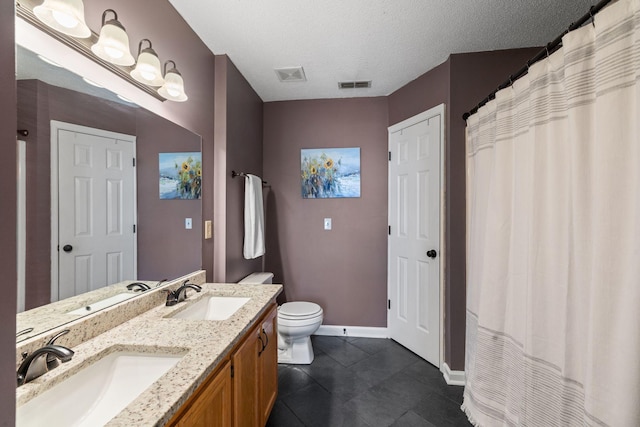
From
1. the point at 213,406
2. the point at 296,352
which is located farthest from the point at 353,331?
the point at 213,406

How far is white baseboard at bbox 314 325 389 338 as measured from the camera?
263cm

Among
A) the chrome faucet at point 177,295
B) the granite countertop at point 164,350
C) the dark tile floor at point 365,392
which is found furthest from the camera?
the dark tile floor at point 365,392

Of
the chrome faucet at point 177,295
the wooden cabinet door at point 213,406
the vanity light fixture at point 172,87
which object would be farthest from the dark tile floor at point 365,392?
the vanity light fixture at point 172,87

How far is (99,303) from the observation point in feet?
3.44

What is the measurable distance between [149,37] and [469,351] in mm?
2607

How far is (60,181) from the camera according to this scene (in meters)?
0.88

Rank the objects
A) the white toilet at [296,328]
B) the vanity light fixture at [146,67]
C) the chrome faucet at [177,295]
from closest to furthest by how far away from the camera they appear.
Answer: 1. the vanity light fixture at [146,67]
2. the chrome faucet at [177,295]
3. the white toilet at [296,328]

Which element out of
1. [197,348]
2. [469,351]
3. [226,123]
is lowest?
[469,351]

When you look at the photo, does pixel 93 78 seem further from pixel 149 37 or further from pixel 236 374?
pixel 236 374

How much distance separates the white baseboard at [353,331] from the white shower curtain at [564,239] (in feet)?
3.73

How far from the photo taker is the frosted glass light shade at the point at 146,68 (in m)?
1.17

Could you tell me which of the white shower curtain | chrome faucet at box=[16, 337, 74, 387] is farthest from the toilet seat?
chrome faucet at box=[16, 337, 74, 387]

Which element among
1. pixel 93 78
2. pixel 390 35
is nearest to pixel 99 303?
pixel 93 78

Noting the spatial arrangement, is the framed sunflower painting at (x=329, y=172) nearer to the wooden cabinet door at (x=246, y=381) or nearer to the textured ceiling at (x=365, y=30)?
the textured ceiling at (x=365, y=30)
